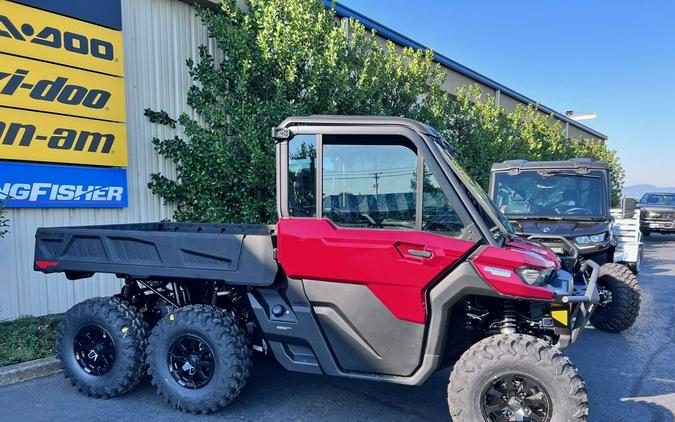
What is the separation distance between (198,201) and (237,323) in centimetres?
421

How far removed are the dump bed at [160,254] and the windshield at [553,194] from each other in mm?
4958

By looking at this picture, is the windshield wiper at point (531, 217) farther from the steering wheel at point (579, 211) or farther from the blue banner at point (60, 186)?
the blue banner at point (60, 186)

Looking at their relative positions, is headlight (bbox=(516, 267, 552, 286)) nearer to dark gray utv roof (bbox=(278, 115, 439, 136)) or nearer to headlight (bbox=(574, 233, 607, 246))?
dark gray utv roof (bbox=(278, 115, 439, 136))

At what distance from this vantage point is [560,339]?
341cm

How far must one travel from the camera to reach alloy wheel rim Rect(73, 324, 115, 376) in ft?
13.6

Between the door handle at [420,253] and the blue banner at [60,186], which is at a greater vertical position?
the blue banner at [60,186]

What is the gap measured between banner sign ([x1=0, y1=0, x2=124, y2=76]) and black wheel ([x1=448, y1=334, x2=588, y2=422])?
21.6 ft

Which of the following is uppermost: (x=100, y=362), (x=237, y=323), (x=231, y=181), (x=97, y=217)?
(x=231, y=181)

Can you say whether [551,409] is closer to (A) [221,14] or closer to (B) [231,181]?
(B) [231,181]

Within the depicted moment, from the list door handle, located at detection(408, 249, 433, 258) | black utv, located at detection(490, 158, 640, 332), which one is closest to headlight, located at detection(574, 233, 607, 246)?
black utv, located at detection(490, 158, 640, 332)

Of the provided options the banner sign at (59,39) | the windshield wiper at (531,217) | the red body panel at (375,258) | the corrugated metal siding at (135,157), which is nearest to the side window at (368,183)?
the red body panel at (375,258)

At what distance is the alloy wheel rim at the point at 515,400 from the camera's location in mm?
3156

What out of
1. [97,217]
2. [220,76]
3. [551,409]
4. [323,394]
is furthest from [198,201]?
[551,409]

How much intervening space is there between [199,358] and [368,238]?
1771 millimetres
